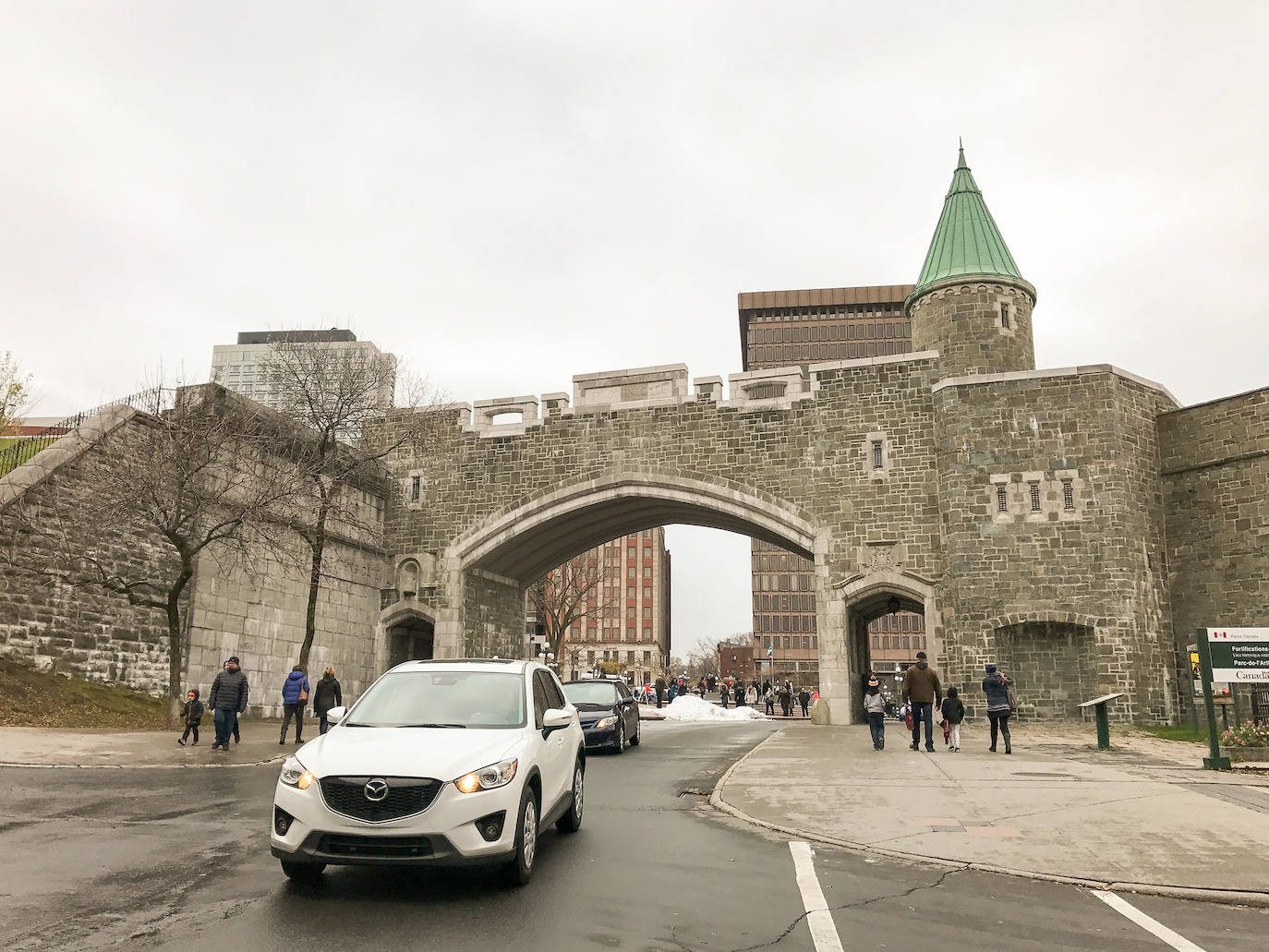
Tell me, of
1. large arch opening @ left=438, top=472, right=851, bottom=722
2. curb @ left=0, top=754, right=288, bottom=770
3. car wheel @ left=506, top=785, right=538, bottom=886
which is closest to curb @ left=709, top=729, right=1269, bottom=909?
car wheel @ left=506, top=785, right=538, bottom=886

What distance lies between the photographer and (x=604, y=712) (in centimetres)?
1772

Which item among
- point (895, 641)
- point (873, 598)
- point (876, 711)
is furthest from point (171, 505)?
point (895, 641)

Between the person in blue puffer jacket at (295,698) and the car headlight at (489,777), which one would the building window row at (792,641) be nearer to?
the person in blue puffer jacket at (295,698)

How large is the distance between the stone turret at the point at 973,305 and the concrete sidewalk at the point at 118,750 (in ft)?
64.0

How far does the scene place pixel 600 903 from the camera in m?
5.95

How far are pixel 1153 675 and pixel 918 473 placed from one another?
730 centimetres

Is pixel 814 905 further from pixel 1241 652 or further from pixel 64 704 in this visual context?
pixel 64 704

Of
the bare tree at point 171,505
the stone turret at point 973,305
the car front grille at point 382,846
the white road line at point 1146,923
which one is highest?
the stone turret at point 973,305

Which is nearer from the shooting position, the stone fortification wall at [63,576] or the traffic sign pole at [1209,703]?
the traffic sign pole at [1209,703]

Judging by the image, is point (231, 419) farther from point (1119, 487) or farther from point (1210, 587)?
point (1210, 587)

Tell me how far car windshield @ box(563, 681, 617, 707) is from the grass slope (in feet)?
26.4

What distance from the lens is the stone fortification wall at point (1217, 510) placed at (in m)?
22.6

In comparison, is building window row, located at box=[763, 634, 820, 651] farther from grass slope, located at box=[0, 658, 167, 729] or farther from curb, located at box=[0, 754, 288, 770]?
curb, located at box=[0, 754, 288, 770]

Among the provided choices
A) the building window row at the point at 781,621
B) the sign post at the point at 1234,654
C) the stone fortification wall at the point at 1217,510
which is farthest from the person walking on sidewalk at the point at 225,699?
the building window row at the point at 781,621
